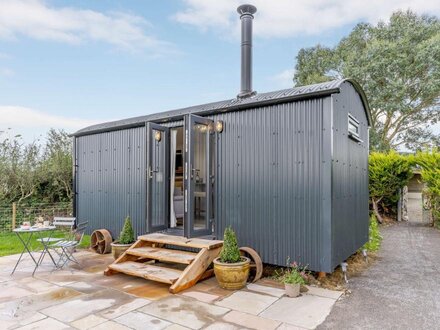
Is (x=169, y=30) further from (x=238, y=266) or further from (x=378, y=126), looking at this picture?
(x=378, y=126)

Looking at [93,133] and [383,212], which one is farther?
[383,212]

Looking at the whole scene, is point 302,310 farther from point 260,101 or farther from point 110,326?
point 260,101

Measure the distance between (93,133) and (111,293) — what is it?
4274 mm

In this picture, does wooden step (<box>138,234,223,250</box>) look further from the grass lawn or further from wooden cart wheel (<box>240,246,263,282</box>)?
the grass lawn

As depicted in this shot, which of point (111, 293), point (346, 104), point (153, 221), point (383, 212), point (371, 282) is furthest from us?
point (383, 212)

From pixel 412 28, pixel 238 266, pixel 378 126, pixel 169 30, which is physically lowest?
pixel 238 266

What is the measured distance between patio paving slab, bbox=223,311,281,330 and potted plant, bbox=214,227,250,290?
682 mm

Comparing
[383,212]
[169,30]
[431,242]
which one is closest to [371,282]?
[431,242]

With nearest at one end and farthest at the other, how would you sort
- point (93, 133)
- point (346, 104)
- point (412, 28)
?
point (346, 104) < point (93, 133) < point (412, 28)

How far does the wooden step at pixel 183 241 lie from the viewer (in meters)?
4.41

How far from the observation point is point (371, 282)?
431 centimetres

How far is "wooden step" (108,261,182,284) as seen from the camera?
156 inches

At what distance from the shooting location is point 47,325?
2.88m

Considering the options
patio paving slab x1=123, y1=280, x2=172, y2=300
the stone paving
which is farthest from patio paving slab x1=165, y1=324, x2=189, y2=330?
patio paving slab x1=123, y1=280, x2=172, y2=300
